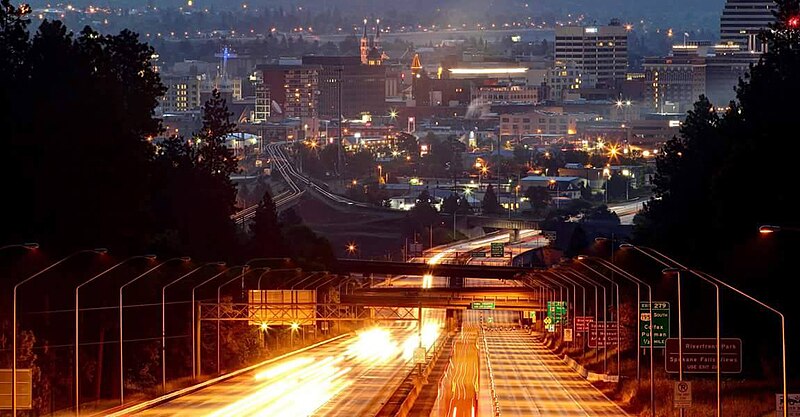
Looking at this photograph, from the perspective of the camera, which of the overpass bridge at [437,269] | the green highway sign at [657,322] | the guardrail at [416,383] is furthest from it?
the overpass bridge at [437,269]

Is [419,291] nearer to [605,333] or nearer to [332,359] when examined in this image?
[332,359]

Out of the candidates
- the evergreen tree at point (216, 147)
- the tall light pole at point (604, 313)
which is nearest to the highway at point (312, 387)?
the tall light pole at point (604, 313)

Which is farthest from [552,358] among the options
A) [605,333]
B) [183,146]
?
[183,146]

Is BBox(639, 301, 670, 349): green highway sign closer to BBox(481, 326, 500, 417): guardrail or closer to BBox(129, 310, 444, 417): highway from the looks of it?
BBox(481, 326, 500, 417): guardrail

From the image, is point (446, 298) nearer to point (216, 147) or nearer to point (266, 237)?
point (266, 237)

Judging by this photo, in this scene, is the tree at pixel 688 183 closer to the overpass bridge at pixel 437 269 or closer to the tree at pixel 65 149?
the overpass bridge at pixel 437 269
